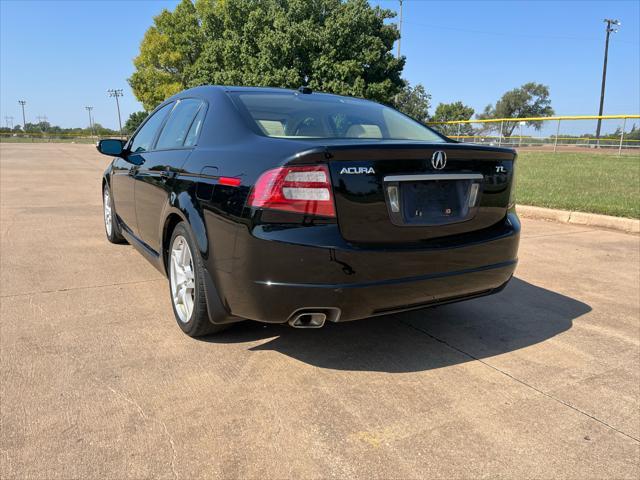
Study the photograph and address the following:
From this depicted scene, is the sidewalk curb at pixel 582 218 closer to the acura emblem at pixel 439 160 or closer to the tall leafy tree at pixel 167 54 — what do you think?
the acura emblem at pixel 439 160

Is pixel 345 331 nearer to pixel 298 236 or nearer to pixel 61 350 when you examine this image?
pixel 298 236

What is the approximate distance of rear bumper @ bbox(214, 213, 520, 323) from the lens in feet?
7.57

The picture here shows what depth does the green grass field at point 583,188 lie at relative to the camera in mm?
8008

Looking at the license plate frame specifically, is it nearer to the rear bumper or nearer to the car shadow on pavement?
the rear bumper

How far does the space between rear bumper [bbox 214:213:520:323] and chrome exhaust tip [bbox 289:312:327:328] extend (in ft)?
0.16

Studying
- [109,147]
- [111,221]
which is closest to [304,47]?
[111,221]

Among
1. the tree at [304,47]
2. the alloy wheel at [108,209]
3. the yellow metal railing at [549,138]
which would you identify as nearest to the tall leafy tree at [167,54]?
the tree at [304,47]

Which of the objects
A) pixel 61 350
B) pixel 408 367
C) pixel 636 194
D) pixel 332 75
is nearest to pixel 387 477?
pixel 408 367

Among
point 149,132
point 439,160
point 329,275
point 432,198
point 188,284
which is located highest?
point 149,132

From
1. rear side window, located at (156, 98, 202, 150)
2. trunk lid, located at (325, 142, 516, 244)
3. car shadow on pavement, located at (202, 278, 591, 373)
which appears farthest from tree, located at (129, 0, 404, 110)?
trunk lid, located at (325, 142, 516, 244)

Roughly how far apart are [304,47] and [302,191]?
28.0 metres

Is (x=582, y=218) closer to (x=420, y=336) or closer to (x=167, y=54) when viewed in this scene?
(x=420, y=336)

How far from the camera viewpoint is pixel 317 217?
2.31m

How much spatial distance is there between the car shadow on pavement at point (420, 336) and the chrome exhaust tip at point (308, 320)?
0.46 metres
